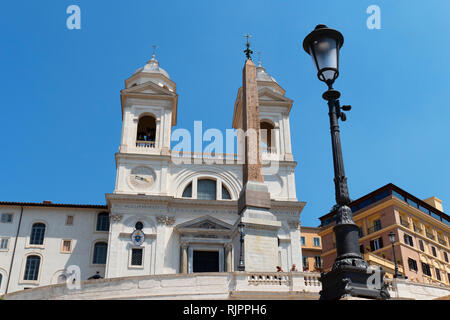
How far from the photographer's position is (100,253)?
38.6 metres

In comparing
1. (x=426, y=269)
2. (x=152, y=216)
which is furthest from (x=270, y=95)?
(x=426, y=269)

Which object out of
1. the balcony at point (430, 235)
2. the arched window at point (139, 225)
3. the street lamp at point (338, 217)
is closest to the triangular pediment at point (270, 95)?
the arched window at point (139, 225)

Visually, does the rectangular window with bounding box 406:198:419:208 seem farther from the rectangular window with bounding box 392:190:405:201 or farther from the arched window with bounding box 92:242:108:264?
the arched window with bounding box 92:242:108:264

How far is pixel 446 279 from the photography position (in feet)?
164

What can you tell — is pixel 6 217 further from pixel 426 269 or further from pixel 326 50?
pixel 426 269

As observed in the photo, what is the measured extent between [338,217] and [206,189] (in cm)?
3267

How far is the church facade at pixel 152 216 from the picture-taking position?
35312mm

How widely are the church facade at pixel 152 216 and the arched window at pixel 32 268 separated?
8 cm

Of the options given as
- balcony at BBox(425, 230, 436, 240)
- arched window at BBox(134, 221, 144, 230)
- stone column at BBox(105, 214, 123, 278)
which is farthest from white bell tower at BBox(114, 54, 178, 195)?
balcony at BBox(425, 230, 436, 240)

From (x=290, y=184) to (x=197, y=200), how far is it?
777 centimetres

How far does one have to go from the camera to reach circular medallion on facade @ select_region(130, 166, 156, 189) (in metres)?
38.0
